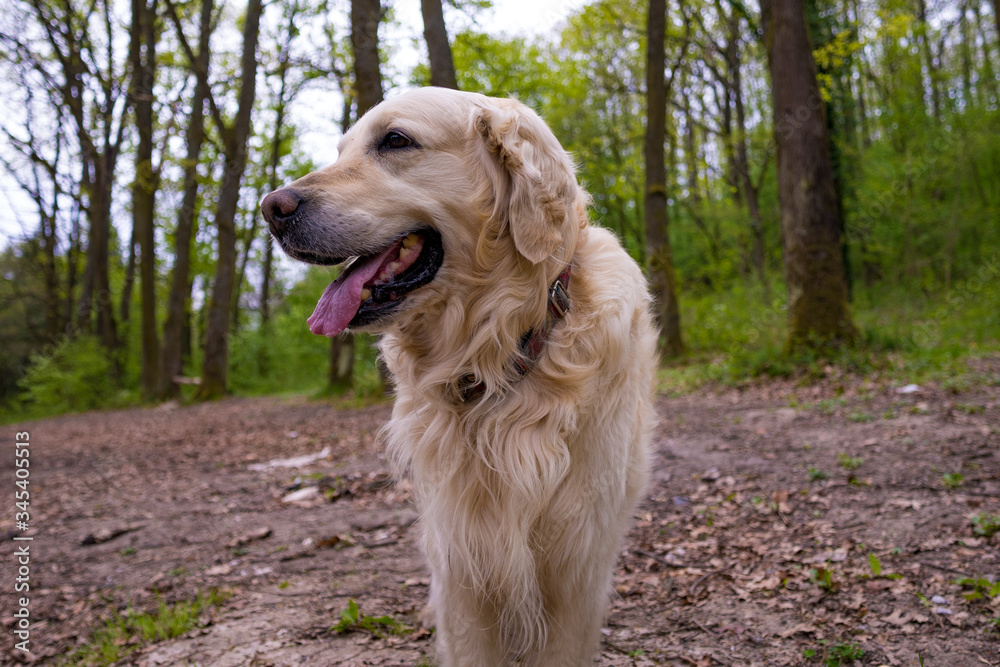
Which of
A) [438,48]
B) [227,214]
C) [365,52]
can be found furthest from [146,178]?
[438,48]

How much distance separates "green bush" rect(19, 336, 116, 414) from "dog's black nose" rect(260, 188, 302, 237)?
14.9 m

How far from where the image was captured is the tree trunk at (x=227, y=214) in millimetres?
11484

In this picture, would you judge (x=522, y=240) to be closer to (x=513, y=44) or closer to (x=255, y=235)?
→ (x=513, y=44)

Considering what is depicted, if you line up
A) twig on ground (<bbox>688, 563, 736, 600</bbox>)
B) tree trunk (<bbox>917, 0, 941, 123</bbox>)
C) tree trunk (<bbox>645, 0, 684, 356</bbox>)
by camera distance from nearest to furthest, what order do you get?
twig on ground (<bbox>688, 563, 736, 600</bbox>) → tree trunk (<bbox>645, 0, 684, 356</bbox>) → tree trunk (<bbox>917, 0, 941, 123</bbox>)

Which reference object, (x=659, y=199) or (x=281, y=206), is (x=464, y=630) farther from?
(x=659, y=199)

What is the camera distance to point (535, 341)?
193 centimetres

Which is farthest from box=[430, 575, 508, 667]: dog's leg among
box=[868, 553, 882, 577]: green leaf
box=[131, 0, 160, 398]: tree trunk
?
box=[131, 0, 160, 398]: tree trunk

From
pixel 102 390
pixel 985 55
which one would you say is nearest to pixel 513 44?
pixel 985 55

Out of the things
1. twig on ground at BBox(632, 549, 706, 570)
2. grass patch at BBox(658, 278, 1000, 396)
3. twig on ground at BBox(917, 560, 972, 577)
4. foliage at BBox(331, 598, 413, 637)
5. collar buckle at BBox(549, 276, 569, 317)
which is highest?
collar buckle at BBox(549, 276, 569, 317)

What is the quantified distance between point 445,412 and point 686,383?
6293 mm

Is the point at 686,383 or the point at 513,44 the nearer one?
the point at 686,383

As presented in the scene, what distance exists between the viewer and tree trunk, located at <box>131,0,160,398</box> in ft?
42.1

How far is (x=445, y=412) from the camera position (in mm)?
1987

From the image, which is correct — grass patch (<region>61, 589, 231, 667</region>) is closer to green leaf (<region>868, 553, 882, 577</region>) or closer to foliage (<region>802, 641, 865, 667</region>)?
foliage (<region>802, 641, 865, 667</region>)
